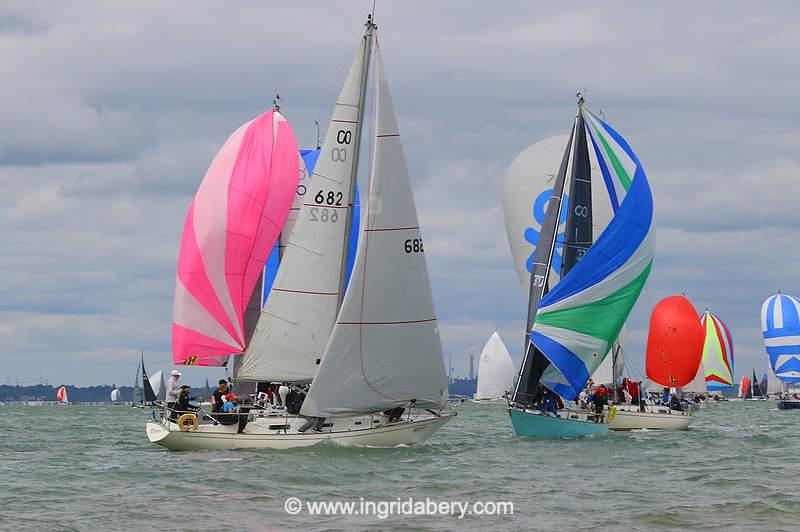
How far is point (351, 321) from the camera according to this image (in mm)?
29516

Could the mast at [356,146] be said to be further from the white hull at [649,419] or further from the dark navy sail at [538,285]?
the white hull at [649,419]

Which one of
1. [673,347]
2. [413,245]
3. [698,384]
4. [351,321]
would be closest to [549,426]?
[413,245]

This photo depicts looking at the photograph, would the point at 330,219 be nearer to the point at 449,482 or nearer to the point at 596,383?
the point at 449,482

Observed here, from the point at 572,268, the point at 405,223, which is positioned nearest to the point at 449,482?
the point at 405,223

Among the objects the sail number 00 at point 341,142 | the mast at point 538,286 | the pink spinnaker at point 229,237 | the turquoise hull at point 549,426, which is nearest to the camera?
the sail number 00 at point 341,142

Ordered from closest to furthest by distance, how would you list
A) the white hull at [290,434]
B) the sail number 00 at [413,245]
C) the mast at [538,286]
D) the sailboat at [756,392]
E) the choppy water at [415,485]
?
the choppy water at [415,485], the white hull at [290,434], the sail number 00 at [413,245], the mast at [538,286], the sailboat at [756,392]

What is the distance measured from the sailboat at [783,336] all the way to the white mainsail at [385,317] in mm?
66942

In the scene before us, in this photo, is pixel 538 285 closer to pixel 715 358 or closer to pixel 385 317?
pixel 385 317

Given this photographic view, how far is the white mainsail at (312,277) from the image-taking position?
102 feet

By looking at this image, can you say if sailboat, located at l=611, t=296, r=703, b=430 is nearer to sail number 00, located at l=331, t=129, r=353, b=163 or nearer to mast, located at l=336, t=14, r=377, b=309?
mast, located at l=336, t=14, r=377, b=309

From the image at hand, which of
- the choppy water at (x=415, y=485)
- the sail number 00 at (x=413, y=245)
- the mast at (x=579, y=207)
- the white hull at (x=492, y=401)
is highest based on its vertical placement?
the mast at (x=579, y=207)

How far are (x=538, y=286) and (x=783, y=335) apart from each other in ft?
199

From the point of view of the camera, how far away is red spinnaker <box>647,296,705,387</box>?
50.3m

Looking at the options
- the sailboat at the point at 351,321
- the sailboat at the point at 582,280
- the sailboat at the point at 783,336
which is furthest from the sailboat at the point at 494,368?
the sailboat at the point at 351,321
